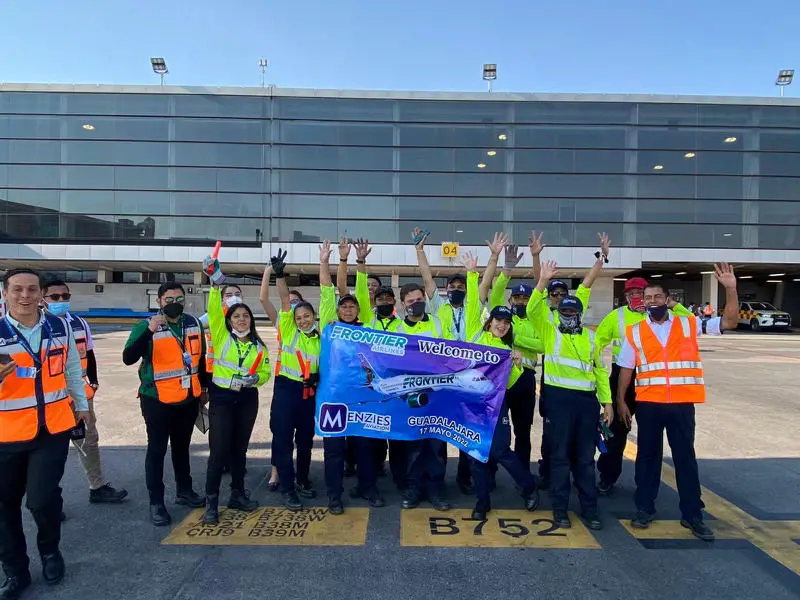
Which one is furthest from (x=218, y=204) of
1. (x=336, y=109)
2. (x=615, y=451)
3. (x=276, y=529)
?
(x=615, y=451)

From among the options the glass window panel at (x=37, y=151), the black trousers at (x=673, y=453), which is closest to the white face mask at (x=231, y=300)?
the black trousers at (x=673, y=453)

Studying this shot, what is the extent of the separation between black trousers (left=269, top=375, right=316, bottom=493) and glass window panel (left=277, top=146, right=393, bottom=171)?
27.9 meters

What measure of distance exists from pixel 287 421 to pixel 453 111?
3009cm

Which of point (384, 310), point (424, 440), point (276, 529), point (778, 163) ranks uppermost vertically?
point (778, 163)

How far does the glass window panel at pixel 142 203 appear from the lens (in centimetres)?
3019

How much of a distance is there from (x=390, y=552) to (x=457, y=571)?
20.8 inches

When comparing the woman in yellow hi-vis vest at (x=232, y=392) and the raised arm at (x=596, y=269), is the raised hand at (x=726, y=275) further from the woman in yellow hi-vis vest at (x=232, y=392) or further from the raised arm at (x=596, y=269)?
the woman in yellow hi-vis vest at (x=232, y=392)

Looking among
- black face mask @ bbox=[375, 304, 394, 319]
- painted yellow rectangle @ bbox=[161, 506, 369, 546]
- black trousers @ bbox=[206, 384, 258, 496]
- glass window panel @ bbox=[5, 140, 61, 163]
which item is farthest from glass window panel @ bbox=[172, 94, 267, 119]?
painted yellow rectangle @ bbox=[161, 506, 369, 546]

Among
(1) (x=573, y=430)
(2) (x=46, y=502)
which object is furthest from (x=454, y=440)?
(2) (x=46, y=502)

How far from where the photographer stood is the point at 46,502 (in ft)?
9.84

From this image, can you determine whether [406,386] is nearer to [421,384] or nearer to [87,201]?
[421,384]

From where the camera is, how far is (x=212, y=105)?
30219mm

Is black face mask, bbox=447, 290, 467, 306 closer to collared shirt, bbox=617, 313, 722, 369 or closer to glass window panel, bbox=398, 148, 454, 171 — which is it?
collared shirt, bbox=617, 313, 722, 369

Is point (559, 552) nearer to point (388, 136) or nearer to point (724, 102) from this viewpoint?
point (388, 136)
